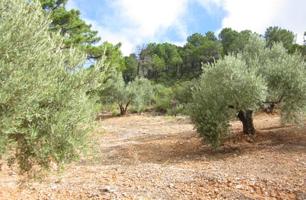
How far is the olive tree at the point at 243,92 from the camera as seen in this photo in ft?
60.4

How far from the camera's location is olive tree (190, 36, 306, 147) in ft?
60.4

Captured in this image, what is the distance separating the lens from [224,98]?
18500 millimetres

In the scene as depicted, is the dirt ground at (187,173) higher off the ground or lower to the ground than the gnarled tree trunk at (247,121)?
lower

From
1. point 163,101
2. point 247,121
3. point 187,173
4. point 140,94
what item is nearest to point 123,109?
point 140,94

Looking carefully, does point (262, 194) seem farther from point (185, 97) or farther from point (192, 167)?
point (185, 97)

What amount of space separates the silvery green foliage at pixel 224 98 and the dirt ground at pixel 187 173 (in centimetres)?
103

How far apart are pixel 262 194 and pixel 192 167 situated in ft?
12.4

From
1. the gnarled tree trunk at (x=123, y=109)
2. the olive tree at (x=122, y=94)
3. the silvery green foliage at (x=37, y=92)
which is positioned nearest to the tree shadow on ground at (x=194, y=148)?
the silvery green foliage at (x=37, y=92)

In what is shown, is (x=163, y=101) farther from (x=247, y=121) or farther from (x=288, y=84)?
(x=288, y=84)

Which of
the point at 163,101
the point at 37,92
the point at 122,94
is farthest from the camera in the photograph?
the point at 163,101

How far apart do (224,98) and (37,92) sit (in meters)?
11.1

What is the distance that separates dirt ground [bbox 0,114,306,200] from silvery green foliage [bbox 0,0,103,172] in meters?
1.23

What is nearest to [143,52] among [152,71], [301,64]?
[152,71]

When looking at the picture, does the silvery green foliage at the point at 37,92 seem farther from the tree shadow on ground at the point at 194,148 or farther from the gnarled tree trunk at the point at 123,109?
the gnarled tree trunk at the point at 123,109
